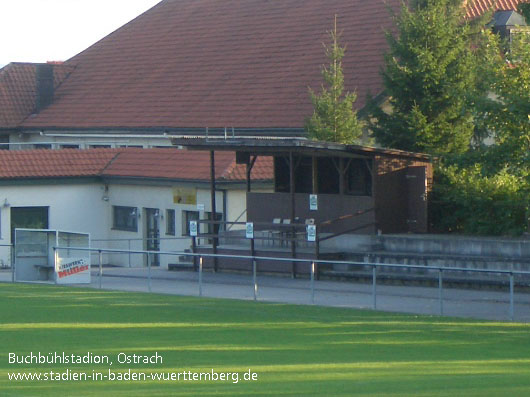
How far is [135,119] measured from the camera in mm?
43406

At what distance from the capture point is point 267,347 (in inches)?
664

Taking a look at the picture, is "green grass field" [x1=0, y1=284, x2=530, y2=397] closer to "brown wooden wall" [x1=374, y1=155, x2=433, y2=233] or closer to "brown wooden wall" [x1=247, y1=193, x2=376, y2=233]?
"brown wooden wall" [x1=374, y1=155, x2=433, y2=233]

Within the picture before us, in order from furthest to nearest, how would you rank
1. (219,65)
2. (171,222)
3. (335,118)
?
(219,65)
(171,222)
(335,118)

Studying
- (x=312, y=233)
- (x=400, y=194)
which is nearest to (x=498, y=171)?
(x=312, y=233)

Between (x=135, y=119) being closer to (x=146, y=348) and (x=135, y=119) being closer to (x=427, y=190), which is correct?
(x=427, y=190)

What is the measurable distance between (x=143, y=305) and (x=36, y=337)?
5.35 meters

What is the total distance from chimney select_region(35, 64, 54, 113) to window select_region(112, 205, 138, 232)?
11.3m

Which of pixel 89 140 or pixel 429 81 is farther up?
pixel 429 81

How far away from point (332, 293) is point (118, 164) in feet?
54.9

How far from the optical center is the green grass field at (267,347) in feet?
43.2

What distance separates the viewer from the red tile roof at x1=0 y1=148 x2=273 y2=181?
35.9 m

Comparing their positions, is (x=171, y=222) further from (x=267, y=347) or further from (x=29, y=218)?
(x=267, y=347)

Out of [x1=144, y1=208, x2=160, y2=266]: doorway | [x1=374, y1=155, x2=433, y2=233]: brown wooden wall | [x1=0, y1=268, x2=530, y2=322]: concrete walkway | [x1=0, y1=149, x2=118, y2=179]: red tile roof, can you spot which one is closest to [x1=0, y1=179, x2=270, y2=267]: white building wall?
[x1=144, y1=208, x2=160, y2=266]: doorway

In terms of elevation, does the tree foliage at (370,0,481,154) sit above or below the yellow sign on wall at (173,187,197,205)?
above
